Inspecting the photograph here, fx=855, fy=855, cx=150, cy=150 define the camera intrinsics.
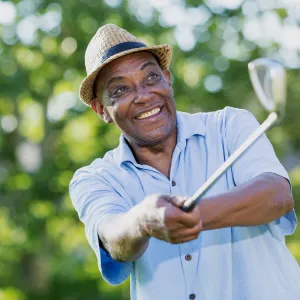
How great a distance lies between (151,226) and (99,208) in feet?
1.89

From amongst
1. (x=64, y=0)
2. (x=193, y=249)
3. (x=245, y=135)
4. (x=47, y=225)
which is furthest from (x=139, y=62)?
(x=47, y=225)

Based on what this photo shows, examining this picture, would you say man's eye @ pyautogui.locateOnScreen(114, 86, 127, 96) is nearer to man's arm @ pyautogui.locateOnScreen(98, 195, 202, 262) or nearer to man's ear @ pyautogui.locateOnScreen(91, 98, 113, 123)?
man's ear @ pyautogui.locateOnScreen(91, 98, 113, 123)

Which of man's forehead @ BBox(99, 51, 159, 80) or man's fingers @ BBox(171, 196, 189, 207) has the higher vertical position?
man's forehead @ BBox(99, 51, 159, 80)

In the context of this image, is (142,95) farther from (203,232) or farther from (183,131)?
(203,232)

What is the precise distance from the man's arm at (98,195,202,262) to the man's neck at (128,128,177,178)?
0.65 m

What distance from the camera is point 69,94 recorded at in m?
15.2

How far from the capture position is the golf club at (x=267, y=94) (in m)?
2.38

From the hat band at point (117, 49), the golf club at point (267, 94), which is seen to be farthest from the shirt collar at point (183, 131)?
the golf club at point (267, 94)

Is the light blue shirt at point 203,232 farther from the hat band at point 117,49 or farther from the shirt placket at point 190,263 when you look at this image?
the hat band at point 117,49

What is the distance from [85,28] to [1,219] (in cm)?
372

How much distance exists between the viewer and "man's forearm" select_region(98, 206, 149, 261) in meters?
2.82

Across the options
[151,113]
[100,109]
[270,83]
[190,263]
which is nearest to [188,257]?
[190,263]

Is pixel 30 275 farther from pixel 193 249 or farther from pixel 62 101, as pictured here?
pixel 193 249

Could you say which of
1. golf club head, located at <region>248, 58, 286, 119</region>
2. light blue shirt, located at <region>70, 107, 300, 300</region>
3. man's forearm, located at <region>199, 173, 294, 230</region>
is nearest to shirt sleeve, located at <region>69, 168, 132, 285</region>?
light blue shirt, located at <region>70, 107, 300, 300</region>
